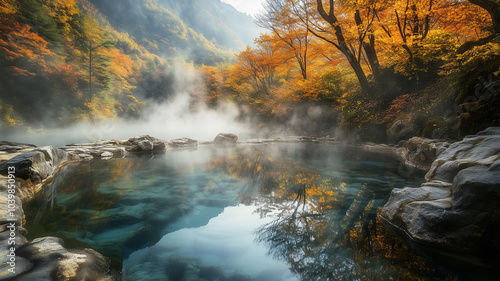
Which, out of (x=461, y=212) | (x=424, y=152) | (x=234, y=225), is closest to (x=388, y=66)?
(x=424, y=152)

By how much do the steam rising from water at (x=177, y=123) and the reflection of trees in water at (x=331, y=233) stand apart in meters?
17.2

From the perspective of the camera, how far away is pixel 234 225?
357 centimetres

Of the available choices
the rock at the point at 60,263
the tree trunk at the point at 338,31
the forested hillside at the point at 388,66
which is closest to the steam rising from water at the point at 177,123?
the forested hillside at the point at 388,66

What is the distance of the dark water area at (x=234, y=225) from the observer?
2.37 metres

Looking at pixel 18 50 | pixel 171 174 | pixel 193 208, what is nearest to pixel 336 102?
pixel 171 174

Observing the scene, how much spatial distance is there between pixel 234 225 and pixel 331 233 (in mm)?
1642

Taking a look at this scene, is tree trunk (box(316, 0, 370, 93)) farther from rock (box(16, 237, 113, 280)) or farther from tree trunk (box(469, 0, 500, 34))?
rock (box(16, 237, 113, 280))

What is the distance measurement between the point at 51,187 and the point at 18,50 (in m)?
17.9

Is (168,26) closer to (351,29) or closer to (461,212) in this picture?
(351,29)

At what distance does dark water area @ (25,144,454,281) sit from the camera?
237 centimetres

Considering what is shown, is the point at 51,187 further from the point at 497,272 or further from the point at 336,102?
the point at 336,102

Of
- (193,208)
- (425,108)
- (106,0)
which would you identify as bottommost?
(193,208)

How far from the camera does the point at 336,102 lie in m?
15.7

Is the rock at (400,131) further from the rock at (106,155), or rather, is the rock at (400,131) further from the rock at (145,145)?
the rock at (106,155)
